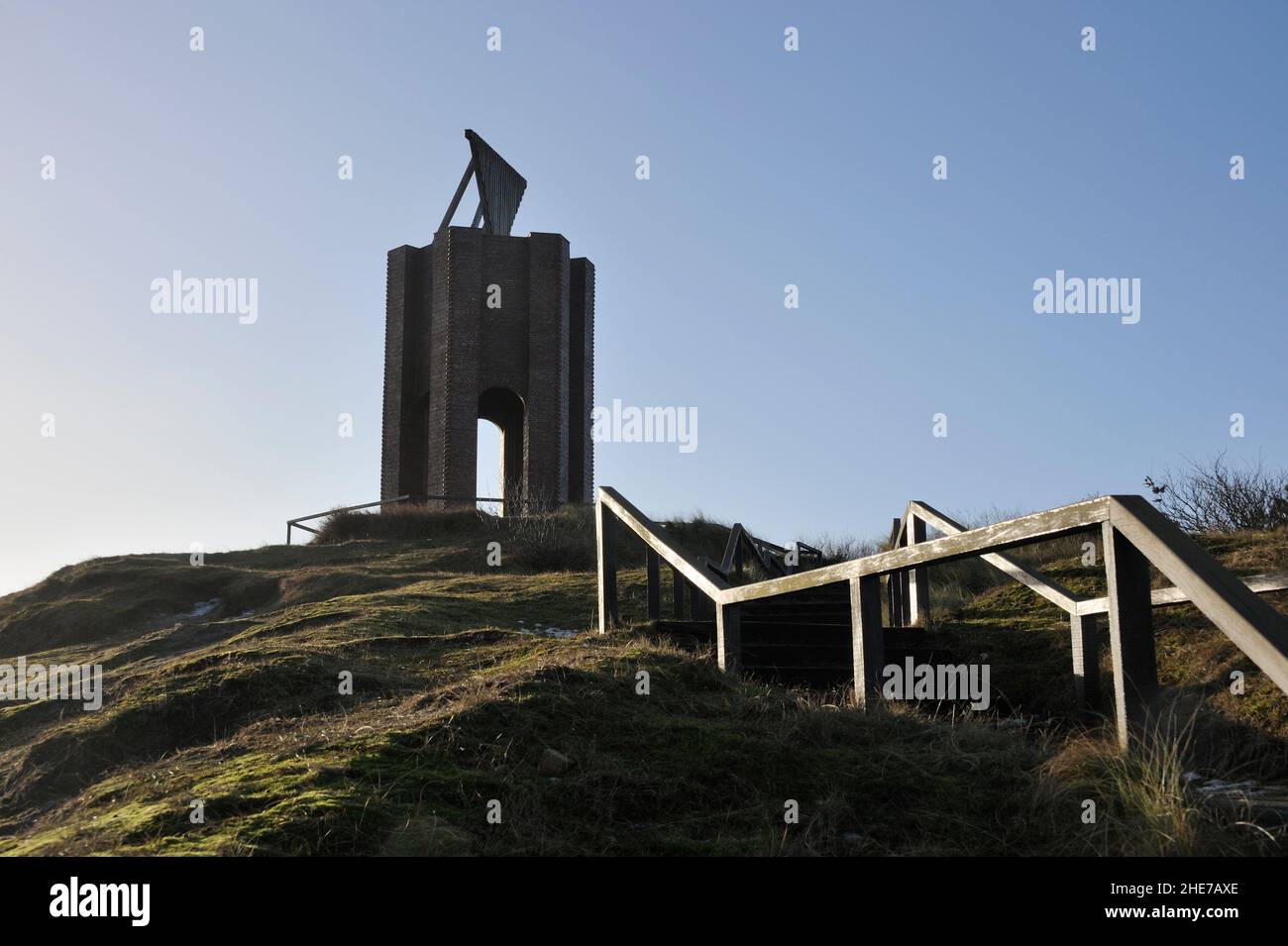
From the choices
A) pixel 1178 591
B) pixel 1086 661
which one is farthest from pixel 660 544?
pixel 1178 591

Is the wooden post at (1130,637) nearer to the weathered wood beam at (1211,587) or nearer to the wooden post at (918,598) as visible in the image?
the weathered wood beam at (1211,587)

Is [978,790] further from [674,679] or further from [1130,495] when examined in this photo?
[674,679]

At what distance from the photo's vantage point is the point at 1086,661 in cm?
624

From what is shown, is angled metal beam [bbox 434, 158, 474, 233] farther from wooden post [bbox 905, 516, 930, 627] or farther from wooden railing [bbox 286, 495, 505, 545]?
wooden post [bbox 905, 516, 930, 627]

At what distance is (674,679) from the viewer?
5602 millimetres

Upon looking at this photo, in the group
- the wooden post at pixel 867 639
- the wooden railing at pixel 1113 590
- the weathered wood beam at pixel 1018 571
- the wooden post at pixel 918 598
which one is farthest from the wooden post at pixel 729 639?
the wooden post at pixel 918 598

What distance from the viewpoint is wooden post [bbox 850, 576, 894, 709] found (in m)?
5.36

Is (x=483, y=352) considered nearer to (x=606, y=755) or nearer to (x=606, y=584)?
(x=606, y=584)

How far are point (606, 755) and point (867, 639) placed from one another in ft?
5.35

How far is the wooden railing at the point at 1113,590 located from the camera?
3.45 m

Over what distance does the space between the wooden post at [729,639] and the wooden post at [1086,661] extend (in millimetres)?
1886
